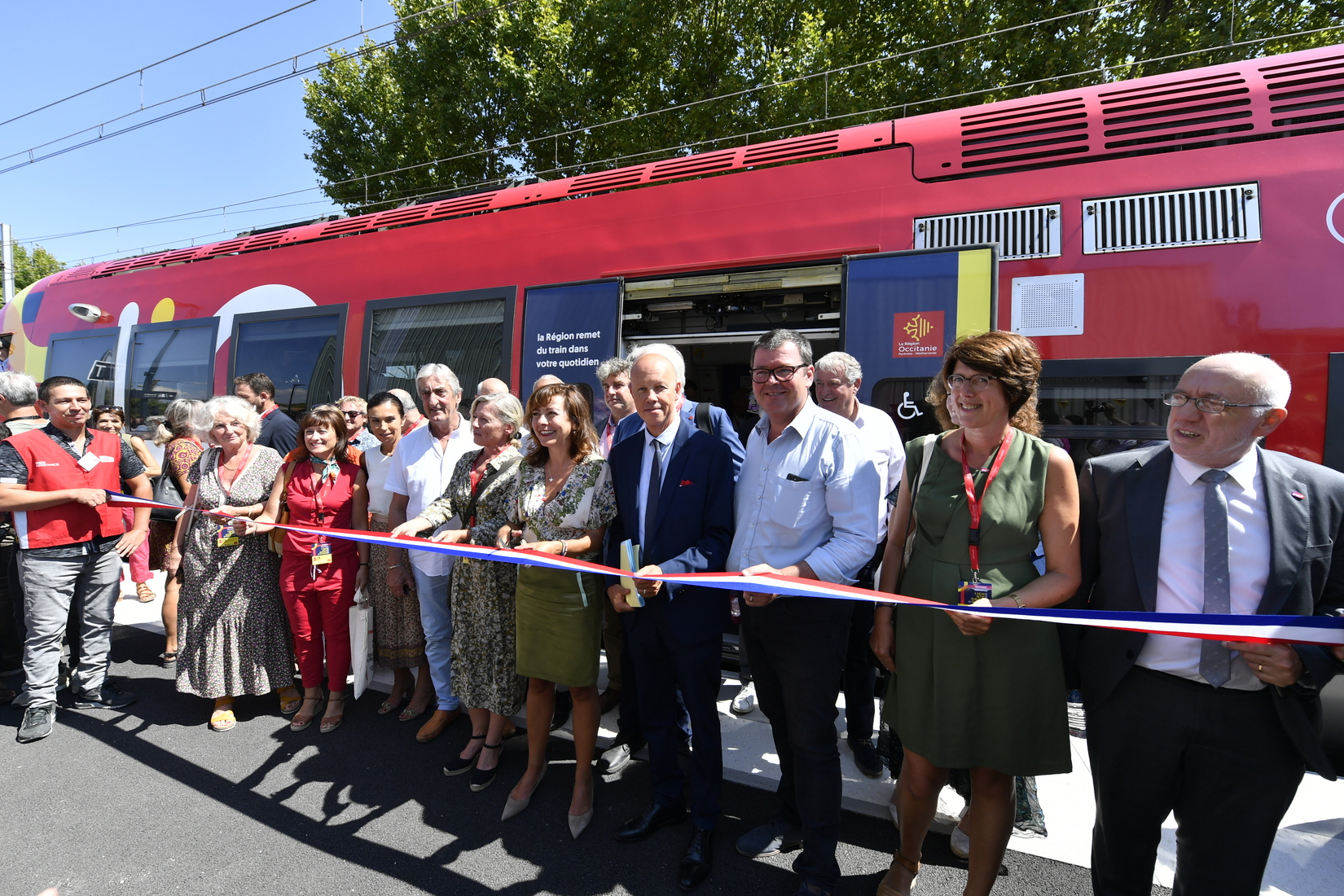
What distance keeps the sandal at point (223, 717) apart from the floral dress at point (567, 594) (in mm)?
2011

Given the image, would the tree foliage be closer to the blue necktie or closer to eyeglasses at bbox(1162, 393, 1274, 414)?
the blue necktie

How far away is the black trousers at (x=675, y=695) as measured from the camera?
7.83 ft

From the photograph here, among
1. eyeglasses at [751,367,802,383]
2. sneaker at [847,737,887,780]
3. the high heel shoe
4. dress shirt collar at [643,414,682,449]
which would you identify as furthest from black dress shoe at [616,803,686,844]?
eyeglasses at [751,367,802,383]

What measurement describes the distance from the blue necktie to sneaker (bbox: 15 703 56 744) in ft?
11.5

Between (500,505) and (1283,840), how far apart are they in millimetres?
3274

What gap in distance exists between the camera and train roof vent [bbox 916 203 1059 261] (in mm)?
3287

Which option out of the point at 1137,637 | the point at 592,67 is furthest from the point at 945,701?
the point at 592,67

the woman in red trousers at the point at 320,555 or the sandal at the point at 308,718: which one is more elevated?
the woman in red trousers at the point at 320,555

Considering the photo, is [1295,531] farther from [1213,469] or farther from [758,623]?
[758,623]

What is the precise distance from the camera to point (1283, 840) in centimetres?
243

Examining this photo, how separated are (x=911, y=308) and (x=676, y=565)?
2.01m

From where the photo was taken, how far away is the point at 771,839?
248 cm

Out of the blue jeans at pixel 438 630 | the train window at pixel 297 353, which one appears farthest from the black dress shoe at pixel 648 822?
the train window at pixel 297 353

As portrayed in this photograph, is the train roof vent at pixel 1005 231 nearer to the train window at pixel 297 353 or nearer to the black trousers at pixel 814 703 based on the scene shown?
the black trousers at pixel 814 703
